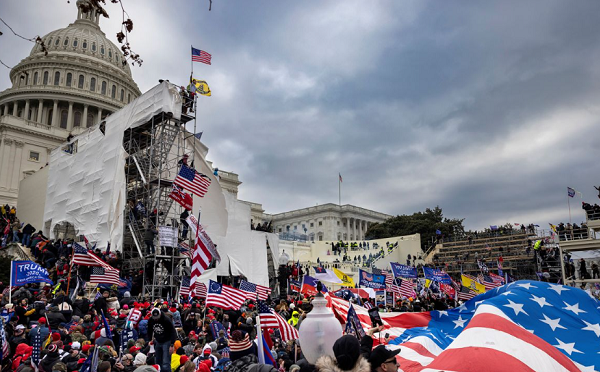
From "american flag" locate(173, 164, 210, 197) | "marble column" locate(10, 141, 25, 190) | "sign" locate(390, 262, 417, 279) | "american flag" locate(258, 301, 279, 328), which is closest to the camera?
"american flag" locate(258, 301, 279, 328)

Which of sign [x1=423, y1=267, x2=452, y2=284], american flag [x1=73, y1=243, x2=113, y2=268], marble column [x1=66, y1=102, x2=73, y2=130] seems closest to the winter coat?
american flag [x1=73, y1=243, x2=113, y2=268]

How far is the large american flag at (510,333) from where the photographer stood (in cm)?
605

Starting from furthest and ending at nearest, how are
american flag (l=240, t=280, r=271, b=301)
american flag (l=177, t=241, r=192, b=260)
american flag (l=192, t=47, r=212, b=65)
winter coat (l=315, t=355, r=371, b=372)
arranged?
american flag (l=192, t=47, r=212, b=65), american flag (l=177, t=241, r=192, b=260), american flag (l=240, t=280, r=271, b=301), winter coat (l=315, t=355, r=371, b=372)

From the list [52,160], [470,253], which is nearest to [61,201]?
[52,160]

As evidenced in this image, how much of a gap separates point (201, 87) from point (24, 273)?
726 inches

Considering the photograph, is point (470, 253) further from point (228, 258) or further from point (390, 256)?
point (228, 258)

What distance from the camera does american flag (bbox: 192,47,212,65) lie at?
2712cm

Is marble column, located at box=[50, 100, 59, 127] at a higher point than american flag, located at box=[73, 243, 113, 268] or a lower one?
higher

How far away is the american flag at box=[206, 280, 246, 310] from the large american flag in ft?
12.5

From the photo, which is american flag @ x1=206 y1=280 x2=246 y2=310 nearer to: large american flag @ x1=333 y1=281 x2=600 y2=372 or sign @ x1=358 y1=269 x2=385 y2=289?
large american flag @ x1=333 y1=281 x2=600 y2=372

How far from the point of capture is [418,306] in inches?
578

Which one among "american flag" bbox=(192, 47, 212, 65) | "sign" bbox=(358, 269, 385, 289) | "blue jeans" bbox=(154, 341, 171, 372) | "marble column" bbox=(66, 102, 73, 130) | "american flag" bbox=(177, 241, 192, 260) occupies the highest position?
"marble column" bbox=(66, 102, 73, 130)

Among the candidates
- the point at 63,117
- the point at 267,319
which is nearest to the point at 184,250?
the point at 267,319

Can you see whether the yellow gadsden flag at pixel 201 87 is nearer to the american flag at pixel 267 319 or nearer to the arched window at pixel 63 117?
the american flag at pixel 267 319
